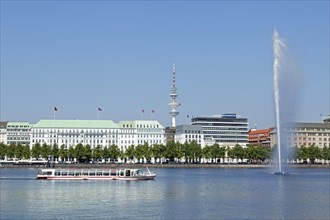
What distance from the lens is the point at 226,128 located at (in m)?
184

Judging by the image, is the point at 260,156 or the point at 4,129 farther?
the point at 4,129

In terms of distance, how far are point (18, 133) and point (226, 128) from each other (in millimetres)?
57669

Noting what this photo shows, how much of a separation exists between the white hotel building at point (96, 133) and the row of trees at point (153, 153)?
21.6 metres

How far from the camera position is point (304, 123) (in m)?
175

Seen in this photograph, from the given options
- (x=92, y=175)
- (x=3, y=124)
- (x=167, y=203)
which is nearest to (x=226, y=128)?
(x=3, y=124)

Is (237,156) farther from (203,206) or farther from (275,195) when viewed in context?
(203,206)

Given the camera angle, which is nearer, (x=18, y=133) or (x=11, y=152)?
(x=11, y=152)

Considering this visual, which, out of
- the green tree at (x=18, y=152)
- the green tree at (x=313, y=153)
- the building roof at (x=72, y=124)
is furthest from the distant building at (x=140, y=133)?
Result: the green tree at (x=313, y=153)

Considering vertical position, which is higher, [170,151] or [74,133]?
[74,133]

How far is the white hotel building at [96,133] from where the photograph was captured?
171 metres

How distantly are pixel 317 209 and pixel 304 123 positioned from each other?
13585 centimetres

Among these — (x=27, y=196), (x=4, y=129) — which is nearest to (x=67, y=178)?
(x=27, y=196)

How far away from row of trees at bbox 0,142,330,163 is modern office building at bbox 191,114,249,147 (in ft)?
100

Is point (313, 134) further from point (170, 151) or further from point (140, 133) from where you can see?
point (170, 151)
